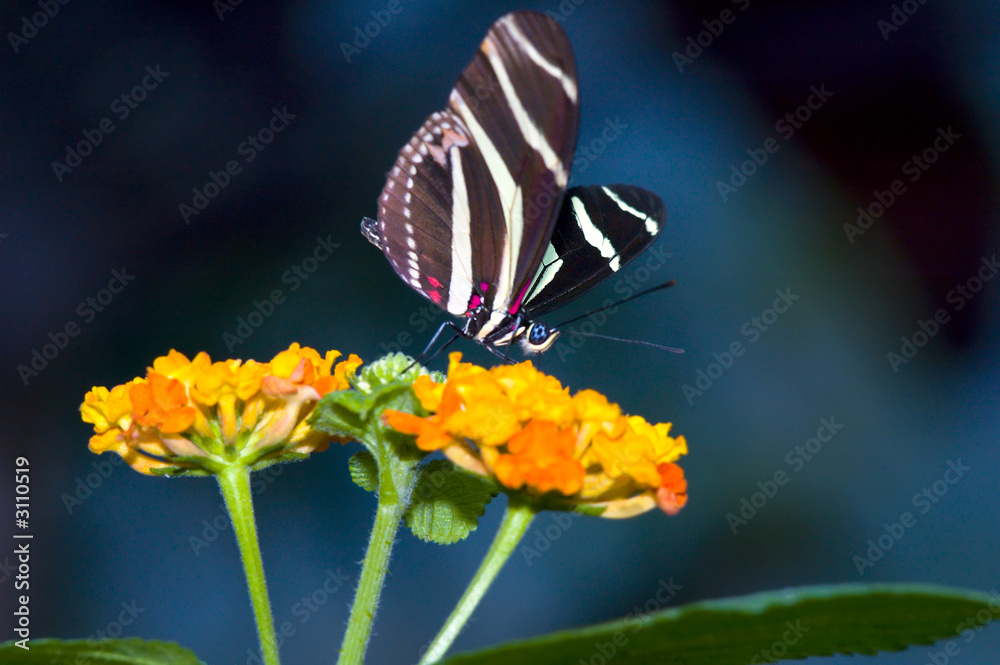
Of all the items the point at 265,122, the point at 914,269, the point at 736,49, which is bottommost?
the point at 914,269

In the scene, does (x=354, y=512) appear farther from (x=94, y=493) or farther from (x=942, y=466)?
(x=942, y=466)

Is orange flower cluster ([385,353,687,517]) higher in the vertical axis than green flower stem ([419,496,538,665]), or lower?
higher

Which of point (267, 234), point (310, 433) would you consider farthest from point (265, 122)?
point (310, 433)

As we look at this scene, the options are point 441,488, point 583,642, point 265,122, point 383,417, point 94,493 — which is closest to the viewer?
point 583,642

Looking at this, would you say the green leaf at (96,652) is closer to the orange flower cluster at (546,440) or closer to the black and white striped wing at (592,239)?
the orange flower cluster at (546,440)

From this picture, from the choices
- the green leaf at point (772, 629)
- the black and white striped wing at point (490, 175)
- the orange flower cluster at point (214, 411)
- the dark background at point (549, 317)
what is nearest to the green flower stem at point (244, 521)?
the orange flower cluster at point (214, 411)

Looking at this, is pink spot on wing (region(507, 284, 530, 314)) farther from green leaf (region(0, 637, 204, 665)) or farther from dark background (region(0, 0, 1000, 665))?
dark background (region(0, 0, 1000, 665))

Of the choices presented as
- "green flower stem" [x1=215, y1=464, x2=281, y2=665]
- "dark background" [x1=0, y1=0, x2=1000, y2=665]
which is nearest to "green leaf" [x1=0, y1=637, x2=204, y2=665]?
"green flower stem" [x1=215, y1=464, x2=281, y2=665]
